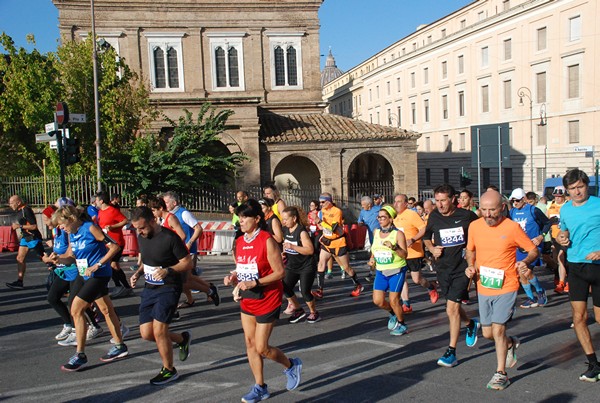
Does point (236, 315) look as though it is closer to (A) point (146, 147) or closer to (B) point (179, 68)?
(A) point (146, 147)

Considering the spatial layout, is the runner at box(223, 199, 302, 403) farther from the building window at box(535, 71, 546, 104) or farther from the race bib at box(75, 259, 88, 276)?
the building window at box(535, 71, 546, 104)

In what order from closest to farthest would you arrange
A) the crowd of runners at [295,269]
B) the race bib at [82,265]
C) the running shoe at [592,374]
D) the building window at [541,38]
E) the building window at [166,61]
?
the crowd of runners at [295,269] < the running shoe at [592,374] < the race bib at [82,265] < the building window at [166,61] < the building window at [541,38]

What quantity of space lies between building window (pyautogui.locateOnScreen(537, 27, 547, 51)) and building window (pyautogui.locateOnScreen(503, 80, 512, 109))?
389 cm

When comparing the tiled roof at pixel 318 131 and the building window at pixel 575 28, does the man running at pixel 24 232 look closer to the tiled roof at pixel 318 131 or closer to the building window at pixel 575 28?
the tiled roof at pixel 318 131

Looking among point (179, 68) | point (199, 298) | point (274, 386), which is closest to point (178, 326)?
point (199, 298)

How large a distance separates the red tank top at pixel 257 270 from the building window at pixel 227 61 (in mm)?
27873

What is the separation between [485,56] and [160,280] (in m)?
46.6

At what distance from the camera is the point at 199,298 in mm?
10883

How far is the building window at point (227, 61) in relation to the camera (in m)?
32.4

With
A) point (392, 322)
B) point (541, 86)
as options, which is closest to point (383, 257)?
point (392, 322)

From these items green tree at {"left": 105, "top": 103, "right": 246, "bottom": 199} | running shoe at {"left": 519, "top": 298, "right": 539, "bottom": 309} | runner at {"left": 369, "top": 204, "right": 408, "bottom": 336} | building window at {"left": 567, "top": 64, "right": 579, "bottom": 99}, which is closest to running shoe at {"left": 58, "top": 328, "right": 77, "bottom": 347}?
runner at {"left": 369, "top": 204, "right": 408, "bottom": 336}

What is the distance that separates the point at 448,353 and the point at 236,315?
156 inches

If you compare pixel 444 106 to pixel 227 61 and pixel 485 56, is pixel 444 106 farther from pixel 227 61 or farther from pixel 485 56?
pixel 227 61

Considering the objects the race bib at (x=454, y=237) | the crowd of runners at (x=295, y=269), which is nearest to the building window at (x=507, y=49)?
the crowd of runners at (x=295, y=269)
